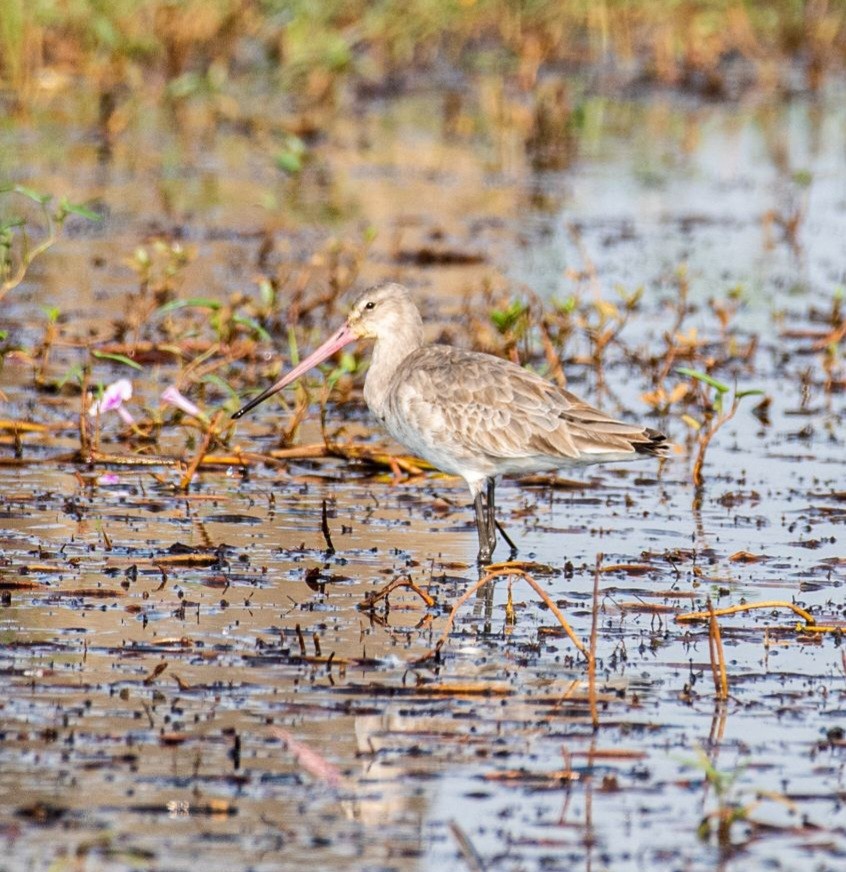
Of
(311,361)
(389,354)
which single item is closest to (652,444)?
(389,354)

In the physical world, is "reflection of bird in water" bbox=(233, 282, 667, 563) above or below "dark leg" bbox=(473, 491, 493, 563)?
above

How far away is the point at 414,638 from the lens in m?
7.04

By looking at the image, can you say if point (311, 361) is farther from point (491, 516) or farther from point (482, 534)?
point (482, 534)

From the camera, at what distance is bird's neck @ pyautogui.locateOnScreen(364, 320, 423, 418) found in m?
8.95

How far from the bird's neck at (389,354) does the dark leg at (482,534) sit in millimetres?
819

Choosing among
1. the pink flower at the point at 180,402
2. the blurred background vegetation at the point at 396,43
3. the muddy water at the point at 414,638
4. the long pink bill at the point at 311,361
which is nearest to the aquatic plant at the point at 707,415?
the muddy water at the point at 414,638

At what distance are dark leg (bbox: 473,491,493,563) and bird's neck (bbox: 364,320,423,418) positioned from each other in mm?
819

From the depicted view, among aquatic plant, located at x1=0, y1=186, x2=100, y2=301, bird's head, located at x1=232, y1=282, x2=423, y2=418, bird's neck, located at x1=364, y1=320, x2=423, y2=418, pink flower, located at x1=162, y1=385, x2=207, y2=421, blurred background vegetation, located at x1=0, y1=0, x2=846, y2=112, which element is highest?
blurred background vegetation, located at x1=0, y1=0, x2=846, y2=112

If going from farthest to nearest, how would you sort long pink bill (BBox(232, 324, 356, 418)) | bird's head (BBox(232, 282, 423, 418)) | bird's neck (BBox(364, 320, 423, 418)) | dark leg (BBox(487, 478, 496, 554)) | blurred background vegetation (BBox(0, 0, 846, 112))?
blurred background vegetation (BBox(0, 0, 846, 112)) < long pink bill (BBox(232, 324, 356, 418)) < bird's head (BBox(232, 282, 423, 418)) < bird's neck (BBox(364, 320, 423, 418)) < dark leg (BBox(487, 478, 496, 554))

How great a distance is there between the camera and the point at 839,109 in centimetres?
2484

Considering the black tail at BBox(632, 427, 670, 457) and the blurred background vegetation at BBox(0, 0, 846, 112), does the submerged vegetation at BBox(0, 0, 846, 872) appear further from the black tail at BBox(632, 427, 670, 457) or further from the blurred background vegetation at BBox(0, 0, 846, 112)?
the black tail at BBox(632, 427, 670, 457)

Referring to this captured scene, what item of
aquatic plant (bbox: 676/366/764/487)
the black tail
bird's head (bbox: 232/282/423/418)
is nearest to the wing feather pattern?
the black tail

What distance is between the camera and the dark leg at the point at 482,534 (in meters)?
8.24

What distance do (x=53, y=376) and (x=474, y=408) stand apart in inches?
148
